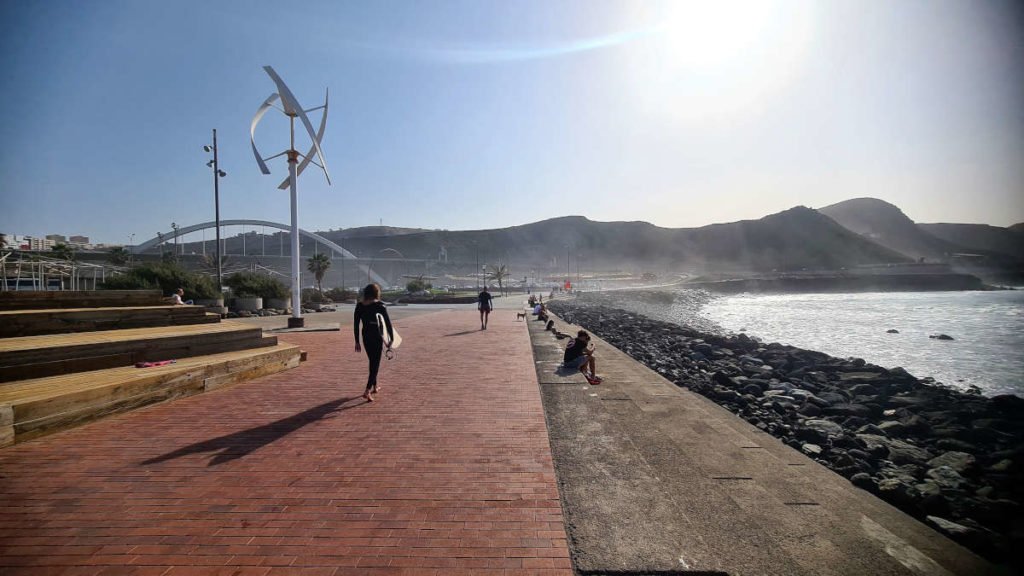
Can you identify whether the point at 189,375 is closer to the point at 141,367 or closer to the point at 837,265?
the point at 141,367

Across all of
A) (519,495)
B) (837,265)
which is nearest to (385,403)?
(519,495)

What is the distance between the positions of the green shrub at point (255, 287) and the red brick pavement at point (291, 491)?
20758 millimetres

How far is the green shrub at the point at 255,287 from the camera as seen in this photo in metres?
24.1

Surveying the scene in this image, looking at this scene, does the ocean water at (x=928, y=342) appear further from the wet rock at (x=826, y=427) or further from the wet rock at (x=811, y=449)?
the wet rock at (x=811, y=449)

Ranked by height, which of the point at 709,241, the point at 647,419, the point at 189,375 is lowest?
the point at 647,419

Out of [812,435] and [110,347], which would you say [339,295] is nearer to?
[110,347]

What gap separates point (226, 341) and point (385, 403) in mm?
4019

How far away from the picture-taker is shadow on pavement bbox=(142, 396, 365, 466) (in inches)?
161

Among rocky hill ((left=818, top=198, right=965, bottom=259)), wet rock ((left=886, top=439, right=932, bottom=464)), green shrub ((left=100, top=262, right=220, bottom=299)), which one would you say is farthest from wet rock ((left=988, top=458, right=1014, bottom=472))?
rocky hill ((left=818, top=198, right=965, bottom=259))

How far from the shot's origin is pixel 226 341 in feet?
26.0

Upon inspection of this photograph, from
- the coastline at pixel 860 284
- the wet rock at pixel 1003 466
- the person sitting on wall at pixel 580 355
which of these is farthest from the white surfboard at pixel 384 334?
the coastline at pixel 860 284

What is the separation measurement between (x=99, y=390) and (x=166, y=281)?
741 inches

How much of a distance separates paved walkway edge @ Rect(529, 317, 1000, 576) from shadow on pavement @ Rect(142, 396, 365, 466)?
2.90m

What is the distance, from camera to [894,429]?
6.92m
